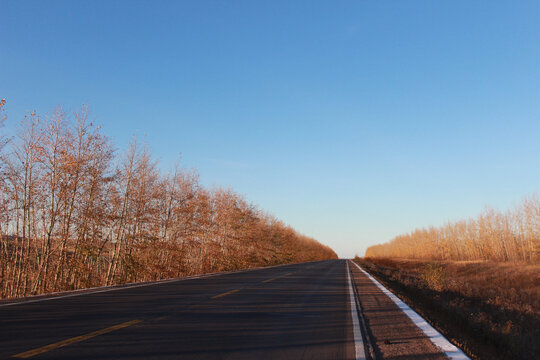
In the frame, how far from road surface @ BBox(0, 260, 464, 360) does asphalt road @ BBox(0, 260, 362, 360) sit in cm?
1

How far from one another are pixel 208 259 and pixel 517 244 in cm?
6022

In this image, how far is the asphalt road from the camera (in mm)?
4508

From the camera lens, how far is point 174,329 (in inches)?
230

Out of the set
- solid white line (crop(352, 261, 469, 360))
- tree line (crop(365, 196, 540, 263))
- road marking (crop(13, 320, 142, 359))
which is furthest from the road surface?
tree line (crop(365, 196, 540, 263))

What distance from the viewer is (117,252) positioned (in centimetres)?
1920

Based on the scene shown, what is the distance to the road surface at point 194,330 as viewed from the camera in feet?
14.9

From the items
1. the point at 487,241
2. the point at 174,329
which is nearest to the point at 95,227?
the point at 174,329

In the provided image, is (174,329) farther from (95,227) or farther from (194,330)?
(95,227)

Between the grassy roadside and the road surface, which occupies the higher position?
the road surface

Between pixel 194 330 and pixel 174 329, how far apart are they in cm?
33

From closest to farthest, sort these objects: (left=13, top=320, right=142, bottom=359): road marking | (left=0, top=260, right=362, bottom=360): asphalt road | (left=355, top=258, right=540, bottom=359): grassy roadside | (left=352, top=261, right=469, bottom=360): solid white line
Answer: (left=13, top=320, right=142, bottom=359): road marking → (left=0, top=260, right=362, bottom=360): asphalt road → (left=352, top=261, right=469, bottom=360): solid white line → (left=355, top=258, right=540, bottom=359): grassy roadside

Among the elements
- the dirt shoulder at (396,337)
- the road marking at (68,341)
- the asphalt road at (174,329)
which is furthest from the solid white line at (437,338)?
the road marking at (68,341)

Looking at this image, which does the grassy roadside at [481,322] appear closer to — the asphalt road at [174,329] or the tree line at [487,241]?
the asphalt road at [174,329]

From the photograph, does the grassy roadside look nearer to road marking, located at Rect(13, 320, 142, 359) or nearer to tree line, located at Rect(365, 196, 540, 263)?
road marking, located at Rect(13, 320, 142, 359)
